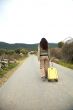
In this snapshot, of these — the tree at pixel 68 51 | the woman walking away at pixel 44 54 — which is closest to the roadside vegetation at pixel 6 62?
the woman walking away at pixel 44 54

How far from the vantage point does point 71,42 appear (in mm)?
29906

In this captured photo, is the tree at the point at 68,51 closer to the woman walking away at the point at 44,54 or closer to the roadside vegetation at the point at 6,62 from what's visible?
the roadside vegetation at the point at 6,62

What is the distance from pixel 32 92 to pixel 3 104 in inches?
71.8

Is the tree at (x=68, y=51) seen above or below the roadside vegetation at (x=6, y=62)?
above

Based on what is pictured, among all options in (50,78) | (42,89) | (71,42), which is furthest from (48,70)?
(71,42)

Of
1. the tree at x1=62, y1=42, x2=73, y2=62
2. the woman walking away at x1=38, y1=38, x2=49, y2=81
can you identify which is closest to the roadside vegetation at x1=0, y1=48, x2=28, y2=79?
the woman walking away at x1=38, y1=38, x2=49, y2=81

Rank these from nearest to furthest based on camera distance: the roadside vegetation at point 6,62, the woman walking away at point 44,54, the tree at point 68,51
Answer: the woman walking away at point 44,54
the roadside vegetation at point 6,62
the tree at point 68,51

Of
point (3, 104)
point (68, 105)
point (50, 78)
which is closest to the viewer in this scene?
point (68, 105)

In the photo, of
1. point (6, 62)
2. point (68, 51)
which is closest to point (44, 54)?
point (6, 62)

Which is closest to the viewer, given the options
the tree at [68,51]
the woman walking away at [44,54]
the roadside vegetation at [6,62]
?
the woman walking away at [44,54]

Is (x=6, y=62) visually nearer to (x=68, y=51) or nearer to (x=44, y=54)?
(x=68, y=51)

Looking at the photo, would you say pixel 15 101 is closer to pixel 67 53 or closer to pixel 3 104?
pixel 3 104

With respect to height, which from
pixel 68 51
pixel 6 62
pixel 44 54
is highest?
pixel 44 54

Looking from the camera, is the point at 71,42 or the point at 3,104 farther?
the point at 71,42
